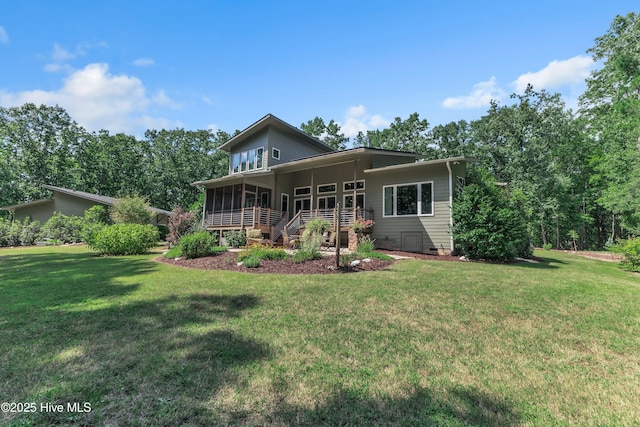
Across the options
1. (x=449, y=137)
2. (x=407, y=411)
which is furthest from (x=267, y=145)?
(x=449, y=137)

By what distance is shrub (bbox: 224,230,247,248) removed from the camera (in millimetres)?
14898

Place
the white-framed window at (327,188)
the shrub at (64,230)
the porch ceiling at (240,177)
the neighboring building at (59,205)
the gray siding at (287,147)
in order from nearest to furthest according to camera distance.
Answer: the porch ceiling at (240,177) < the white-framed window at (327,188) < the gray siding at (287,147) < the shrub at (64,230) < the neighboring building at (59,205)

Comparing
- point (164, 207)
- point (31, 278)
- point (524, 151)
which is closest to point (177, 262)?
point (31, 278)

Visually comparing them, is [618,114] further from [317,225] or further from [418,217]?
[317,225]

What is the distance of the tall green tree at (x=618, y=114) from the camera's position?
19.0 meters

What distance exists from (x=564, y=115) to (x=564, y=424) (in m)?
34.3

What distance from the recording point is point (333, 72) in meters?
12.1

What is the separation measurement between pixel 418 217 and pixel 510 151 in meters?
21.5

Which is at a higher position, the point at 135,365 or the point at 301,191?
the point at 301,191

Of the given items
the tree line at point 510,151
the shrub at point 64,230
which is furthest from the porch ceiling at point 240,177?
the tree line at point 510,151

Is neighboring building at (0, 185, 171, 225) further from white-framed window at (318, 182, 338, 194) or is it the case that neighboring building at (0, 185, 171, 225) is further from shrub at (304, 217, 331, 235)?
shrub at (304, 217, 331, 235)

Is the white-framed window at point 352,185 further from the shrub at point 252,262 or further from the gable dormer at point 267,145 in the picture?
the shrub at point 252,262

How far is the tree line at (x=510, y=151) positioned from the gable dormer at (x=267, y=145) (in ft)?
51.6

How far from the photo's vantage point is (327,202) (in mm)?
16844
